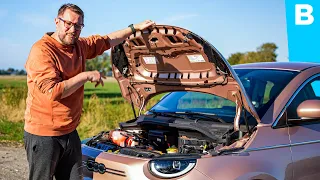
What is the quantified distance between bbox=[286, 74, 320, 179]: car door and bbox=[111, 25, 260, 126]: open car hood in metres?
0.45

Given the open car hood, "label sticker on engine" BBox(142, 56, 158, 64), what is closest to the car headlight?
the open car hood

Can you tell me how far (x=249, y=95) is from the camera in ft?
16.3

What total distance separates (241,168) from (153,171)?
0.70 metres

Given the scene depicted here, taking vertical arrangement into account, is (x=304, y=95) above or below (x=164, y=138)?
above

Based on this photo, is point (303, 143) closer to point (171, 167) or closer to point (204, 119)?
point (204, 119)

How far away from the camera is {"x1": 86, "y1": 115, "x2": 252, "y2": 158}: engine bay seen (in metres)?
4.21

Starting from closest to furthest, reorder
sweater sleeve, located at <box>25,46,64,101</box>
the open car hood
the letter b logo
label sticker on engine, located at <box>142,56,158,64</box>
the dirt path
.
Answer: sweater sleeve, located at <box>25,46,64,101</box> < the open car hood < label sticker on engine, located at <box>142,56,158,64</box> < the dirt path < the letter b logo

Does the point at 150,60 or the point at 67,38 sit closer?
the point at 67,38

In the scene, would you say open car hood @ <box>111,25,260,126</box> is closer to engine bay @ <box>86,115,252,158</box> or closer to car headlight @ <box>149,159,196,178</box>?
engine bay @ <box>86,115,252,158</box>

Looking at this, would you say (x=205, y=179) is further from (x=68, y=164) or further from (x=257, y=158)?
(x=68, y=164)

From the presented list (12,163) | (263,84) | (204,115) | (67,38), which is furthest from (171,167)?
(12,163)

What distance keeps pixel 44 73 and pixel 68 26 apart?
1.53ft

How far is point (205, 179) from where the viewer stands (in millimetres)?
3594

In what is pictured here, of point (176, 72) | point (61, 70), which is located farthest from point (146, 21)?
point (61, 70)
